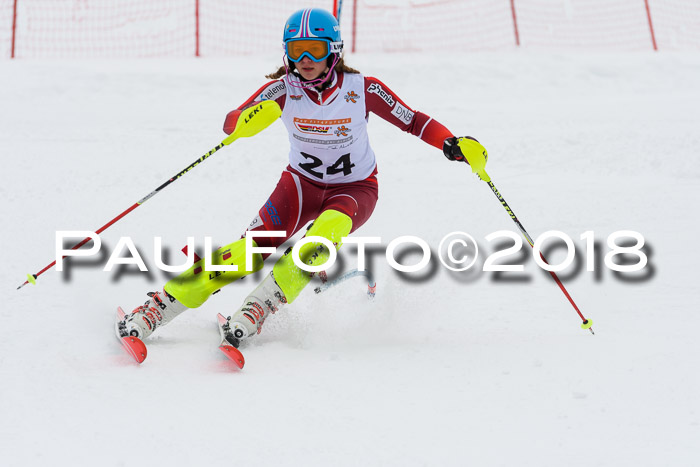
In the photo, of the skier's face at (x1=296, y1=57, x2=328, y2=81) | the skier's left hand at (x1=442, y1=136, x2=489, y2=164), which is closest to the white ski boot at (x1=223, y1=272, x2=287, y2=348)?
the skier's face at (x1=296, y1=57, x2=328, y2=81)

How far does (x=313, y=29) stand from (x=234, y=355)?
1.66 meters

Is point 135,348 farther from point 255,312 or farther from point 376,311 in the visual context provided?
point 376,311

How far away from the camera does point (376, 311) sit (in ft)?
13.5

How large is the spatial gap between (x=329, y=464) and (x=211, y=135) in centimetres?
601

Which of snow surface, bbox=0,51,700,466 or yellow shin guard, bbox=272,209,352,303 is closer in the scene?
snow surface, bbox=0,51,700,466

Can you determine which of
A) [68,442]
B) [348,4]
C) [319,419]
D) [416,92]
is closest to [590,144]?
[416,92]

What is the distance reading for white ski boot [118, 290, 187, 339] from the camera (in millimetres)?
3496

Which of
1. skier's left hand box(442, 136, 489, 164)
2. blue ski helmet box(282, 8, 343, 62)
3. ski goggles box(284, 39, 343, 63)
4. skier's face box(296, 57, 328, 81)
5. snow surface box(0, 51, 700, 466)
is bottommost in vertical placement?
snow surface box(0, 51, 700, 466)

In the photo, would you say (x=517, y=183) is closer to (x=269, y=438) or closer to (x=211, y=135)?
(x=211, y=135)

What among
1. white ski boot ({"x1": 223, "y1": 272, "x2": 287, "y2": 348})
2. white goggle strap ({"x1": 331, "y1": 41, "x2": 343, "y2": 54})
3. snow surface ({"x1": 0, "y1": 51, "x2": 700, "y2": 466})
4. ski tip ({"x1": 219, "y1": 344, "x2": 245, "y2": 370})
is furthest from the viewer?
white goggle strap ({"x1": 331, "y1": 41, "x2": 343, "y2": 54})

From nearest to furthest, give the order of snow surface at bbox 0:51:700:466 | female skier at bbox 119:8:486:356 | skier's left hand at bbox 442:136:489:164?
1. snow surface at bbox 0:51:700:466
2. female skier at bbox 119:8:486:356
3. skier's left hand at bbox 442:136:489:164

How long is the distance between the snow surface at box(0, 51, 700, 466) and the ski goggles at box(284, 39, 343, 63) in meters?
1.34

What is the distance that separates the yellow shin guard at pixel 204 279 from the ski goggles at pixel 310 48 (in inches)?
39.5

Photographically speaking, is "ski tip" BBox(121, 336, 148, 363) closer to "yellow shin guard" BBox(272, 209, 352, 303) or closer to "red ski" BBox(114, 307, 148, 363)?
"red ski" BBox(114, 307, 148, 363)
